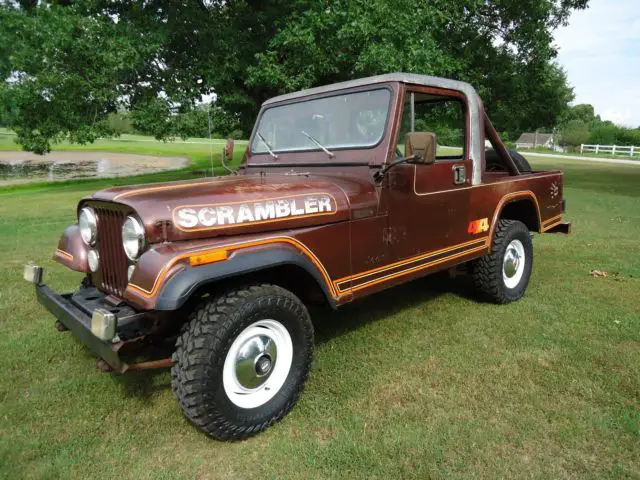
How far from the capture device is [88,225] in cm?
297

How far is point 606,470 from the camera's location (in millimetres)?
2359

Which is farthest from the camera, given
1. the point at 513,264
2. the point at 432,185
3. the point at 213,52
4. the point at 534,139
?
the point at 534,139

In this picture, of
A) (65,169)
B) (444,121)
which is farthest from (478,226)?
(65,169)

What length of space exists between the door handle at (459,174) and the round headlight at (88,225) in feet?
8.64

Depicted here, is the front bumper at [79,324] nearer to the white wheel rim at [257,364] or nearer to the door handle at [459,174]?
the white wheel rim at [257,364]

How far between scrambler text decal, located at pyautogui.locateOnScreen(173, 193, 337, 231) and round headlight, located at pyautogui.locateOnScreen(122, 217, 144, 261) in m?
0.20

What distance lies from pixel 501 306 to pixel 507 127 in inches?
610

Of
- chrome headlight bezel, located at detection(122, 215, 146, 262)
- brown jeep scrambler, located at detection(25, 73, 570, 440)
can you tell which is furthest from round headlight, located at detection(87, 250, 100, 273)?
chrome headlight bezel, located at detection(122, 215, 146, 262)

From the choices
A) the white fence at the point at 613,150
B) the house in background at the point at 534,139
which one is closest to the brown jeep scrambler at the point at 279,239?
the white fence at the point at 613,150

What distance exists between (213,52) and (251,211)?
11.9 metres

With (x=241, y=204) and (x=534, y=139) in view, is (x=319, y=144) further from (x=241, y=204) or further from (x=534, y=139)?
(x=534, y=139)

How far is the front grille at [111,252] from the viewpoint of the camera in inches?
107

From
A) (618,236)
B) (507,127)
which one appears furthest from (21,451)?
(507,127)

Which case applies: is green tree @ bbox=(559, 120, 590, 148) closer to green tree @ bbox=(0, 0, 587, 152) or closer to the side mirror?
green tree @ bbox=(0, 0, 587, 152)
